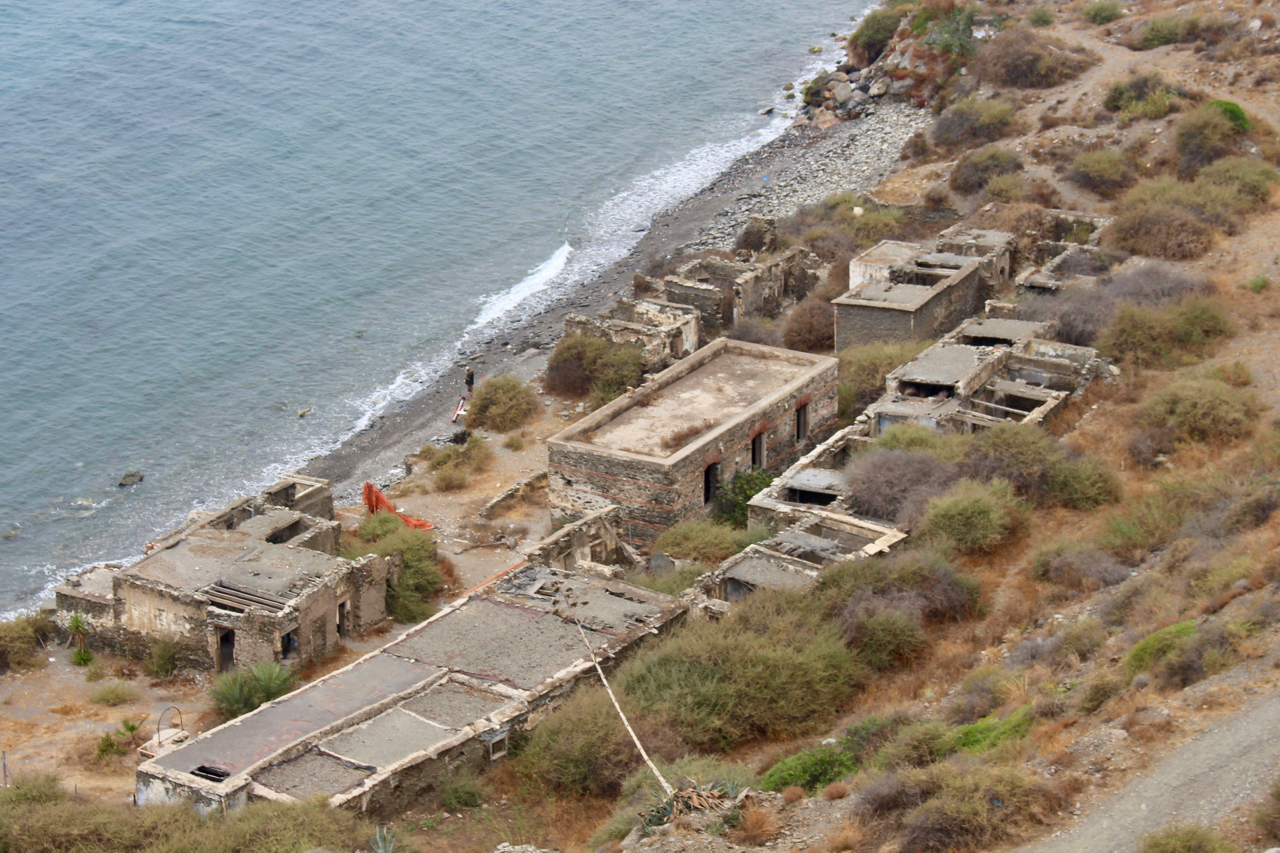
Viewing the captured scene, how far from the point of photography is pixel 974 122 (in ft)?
168

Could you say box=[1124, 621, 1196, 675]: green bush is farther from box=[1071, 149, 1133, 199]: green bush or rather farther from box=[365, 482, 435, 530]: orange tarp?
box=[1071, 149, 1133, 199]: green bush

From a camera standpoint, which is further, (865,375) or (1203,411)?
(865,375)

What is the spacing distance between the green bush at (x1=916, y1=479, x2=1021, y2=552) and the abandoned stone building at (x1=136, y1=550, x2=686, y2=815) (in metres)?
4.75

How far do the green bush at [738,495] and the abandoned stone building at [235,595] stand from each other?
680 cm

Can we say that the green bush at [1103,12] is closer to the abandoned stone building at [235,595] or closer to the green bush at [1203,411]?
the green bush at [1203,411]

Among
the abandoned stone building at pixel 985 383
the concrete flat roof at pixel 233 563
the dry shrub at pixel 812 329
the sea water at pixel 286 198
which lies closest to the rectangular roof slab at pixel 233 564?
the concrete flat roof at pixel 233 563

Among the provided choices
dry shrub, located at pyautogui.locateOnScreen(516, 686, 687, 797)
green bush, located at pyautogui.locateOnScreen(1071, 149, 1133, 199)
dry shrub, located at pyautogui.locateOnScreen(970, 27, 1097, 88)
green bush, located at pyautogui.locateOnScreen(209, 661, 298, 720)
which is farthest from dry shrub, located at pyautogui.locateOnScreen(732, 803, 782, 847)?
dry shrub, located at pyautogui.locateOnScreen(970, 27, 1097, 88)

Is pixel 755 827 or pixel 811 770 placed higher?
pixel 755 827

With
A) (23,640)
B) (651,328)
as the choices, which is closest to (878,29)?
(651,328)

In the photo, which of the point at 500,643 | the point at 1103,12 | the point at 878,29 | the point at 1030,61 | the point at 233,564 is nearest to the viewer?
the point at 500,643

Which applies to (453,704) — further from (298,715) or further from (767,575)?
(767,575)

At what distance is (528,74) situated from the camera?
78.9 m

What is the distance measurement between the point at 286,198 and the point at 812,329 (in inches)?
1265

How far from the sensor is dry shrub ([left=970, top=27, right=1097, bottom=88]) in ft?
175
